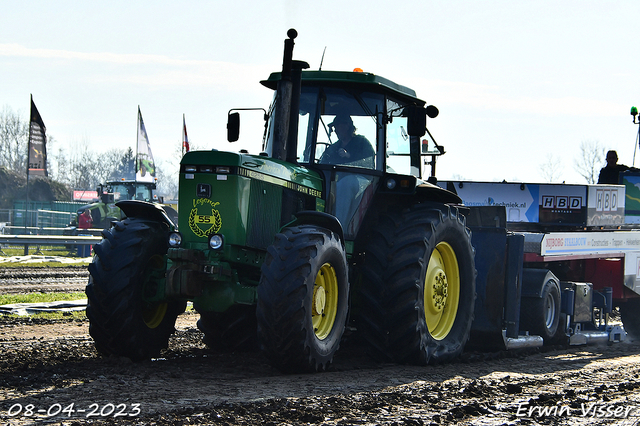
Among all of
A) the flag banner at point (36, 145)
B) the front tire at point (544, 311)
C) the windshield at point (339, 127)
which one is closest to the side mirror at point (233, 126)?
the windshield at point (339, 127)

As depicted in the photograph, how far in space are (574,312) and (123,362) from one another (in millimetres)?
6307

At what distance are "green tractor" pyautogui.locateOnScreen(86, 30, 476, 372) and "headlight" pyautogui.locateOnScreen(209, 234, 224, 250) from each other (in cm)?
1

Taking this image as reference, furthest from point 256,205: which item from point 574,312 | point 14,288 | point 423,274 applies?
point 14,288

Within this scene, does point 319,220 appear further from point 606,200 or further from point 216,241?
point 606,200

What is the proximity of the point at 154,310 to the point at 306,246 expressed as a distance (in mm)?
1971

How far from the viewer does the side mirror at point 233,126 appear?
7898mm

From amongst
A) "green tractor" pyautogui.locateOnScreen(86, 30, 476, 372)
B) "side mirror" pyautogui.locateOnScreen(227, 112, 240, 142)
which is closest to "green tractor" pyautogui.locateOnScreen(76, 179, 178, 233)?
"side mirror" pyautogui.locateOnScreen(227, 112, 240, 142)

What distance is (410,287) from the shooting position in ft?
23.3

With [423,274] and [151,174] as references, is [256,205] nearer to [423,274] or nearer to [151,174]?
[423,274]

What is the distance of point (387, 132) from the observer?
7992 millimetres

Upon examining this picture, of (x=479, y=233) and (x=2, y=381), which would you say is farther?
(x=479, y=233)

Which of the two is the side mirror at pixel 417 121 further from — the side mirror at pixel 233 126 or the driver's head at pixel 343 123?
the side mirror at pixel 233 126

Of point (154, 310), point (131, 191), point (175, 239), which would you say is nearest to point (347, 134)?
point (175, 239)

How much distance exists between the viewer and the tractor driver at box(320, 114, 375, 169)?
25.2 feet
